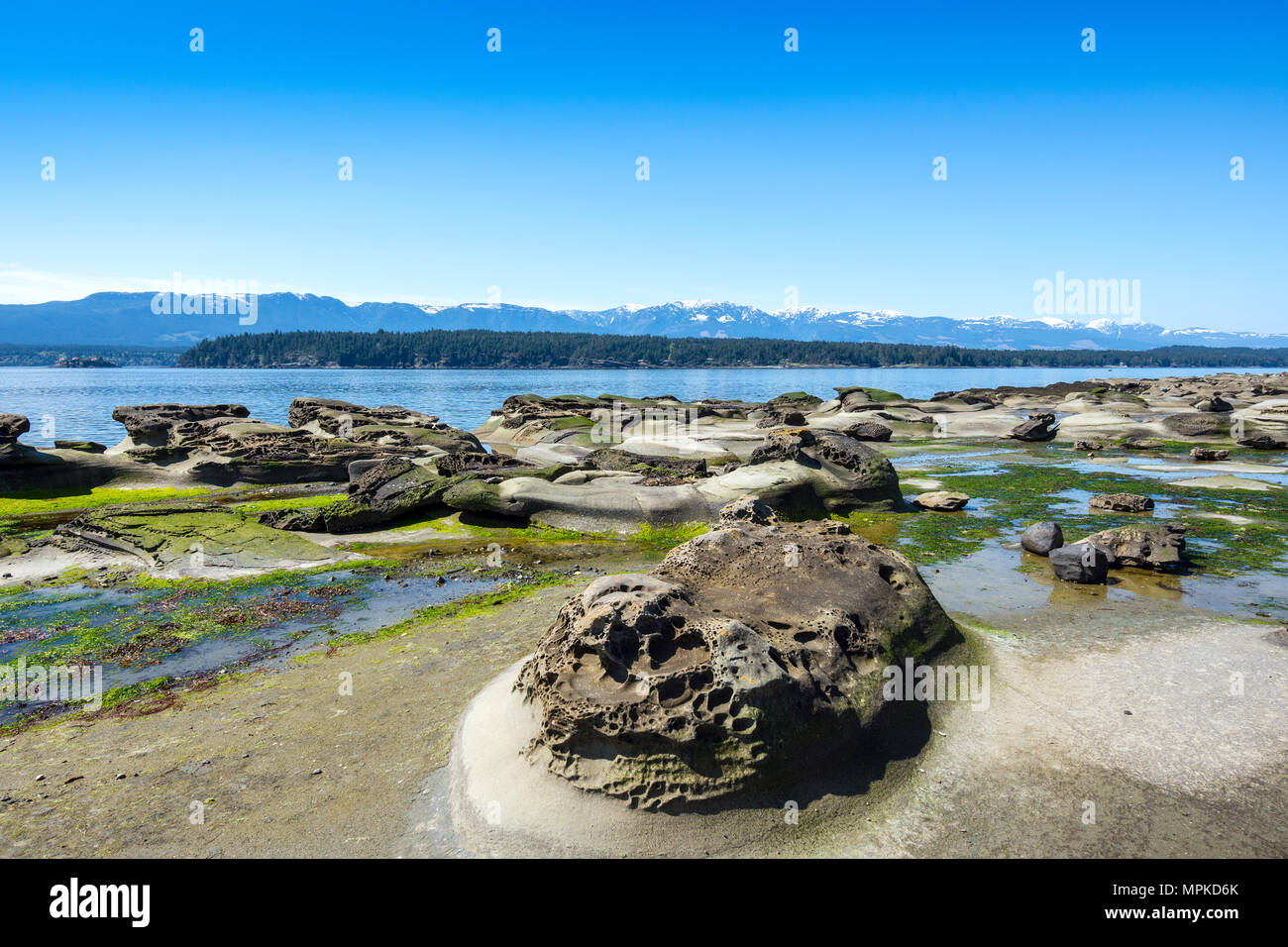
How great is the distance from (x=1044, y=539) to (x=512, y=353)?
161885 mm

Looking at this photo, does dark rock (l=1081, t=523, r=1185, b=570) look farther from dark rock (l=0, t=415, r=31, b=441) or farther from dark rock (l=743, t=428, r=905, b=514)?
dark rock (l=0, t=415, r=31, b=441)

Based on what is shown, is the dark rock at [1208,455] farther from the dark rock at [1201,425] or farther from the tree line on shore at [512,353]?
the tree line on shore at [512,353]

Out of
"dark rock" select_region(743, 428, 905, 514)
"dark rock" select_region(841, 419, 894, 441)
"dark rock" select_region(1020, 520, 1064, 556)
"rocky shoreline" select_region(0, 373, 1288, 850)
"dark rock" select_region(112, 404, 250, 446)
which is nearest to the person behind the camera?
"rocky shoreline" select_region(0, 373, 1288, 850)

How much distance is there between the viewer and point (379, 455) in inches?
926

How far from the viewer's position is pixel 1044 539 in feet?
42.2

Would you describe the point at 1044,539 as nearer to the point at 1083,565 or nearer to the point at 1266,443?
the point at 1083,565

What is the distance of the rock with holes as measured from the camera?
511 cm

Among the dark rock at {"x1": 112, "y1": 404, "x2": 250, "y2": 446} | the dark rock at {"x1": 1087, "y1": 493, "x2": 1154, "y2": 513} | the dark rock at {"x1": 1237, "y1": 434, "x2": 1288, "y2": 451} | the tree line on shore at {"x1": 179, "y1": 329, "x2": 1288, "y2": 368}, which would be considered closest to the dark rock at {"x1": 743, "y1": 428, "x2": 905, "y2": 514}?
the dark rock at {"x1": 1087, "y1": 493, "x2": 1154, "y2": 513}

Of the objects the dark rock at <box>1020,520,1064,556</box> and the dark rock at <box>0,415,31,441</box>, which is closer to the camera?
the dark rock at <box>1020,520,1064,556</box>

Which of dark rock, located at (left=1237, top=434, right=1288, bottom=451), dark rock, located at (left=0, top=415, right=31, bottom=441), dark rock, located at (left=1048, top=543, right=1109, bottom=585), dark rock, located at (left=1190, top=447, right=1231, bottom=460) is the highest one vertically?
dark rock, located at (left=0, top=415, right=31, bottom=441)

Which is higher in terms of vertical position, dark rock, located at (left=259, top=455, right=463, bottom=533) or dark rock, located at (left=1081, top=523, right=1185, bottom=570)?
dark rock, located at (left=259, top=455, right=463, bottom=533)

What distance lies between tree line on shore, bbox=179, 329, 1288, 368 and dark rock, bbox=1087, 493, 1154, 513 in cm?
15431

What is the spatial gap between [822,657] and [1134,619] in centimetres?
605

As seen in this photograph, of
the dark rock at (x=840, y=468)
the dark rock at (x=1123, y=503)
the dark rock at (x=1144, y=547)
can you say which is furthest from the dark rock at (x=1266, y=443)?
the dark rock at (x=1144, y=547)
